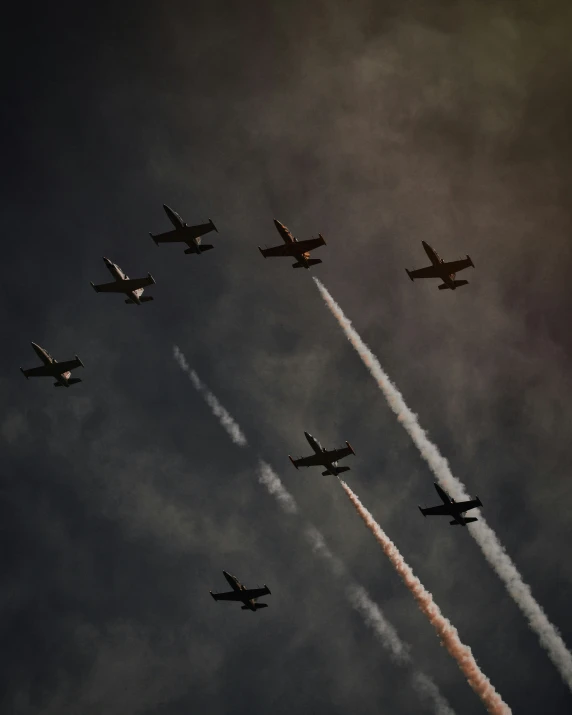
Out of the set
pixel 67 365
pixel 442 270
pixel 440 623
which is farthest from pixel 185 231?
pixel 440 623

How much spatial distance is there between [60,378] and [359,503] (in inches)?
2172

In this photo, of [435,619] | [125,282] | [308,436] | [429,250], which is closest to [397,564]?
[435,619]

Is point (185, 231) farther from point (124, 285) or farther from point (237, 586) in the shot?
point (237, 586)

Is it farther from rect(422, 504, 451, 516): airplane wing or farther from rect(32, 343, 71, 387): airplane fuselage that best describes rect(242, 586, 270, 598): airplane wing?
rect(32, 343, 71, 387): airplane fuselage

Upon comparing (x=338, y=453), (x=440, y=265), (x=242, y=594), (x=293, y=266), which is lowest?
(x=242, y=594)

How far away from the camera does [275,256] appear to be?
102375 mm

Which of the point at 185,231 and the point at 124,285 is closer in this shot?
the point at 185,231

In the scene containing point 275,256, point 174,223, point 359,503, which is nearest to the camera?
point 174,223

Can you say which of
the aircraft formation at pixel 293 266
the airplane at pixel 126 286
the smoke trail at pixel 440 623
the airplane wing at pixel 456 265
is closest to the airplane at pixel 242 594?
the aircraft formation at pixel 293 266

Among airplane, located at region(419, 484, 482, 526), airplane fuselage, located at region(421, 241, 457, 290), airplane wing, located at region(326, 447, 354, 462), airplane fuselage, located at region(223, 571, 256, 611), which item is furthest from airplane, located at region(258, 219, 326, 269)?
airplane fuselage, located at region(223, 571, 256, 611)

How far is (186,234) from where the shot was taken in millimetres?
96500

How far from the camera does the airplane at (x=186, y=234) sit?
311ft

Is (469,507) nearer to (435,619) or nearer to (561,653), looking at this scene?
(435,619)

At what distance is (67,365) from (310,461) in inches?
1724
